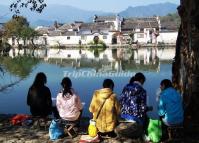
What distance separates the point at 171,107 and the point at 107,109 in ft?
3.64

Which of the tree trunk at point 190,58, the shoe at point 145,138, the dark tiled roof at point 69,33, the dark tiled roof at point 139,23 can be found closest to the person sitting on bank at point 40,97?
the shoe at point 145,138

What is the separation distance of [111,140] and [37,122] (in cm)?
212

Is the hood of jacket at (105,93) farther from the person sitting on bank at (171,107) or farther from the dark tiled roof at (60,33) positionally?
the dark tiled roof at (60,33)

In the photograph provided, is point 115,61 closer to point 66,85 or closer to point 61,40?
point 66,85

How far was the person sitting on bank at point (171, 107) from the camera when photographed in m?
7.35

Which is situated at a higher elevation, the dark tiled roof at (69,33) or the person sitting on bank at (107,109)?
the dark tiled roof at (69,33)

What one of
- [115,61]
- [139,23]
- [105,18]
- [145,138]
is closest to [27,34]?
[139,23]

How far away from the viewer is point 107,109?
744 centimetres

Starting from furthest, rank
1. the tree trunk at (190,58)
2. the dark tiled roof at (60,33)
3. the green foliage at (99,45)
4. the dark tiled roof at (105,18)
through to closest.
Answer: the dark tiled roof at (105,18) < the dark tiled roof at (60,33) < the green foliage at (99,45) < the tree trunk at (190,58)

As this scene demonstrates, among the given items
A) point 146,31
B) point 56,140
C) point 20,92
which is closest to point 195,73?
point 56,140

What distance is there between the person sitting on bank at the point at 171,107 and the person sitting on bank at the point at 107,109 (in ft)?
2.63

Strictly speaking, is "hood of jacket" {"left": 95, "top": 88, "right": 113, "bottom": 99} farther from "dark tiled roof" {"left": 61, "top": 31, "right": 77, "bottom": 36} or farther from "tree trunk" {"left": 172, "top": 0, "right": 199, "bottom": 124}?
"dark tiled roof" {"left": 61, "top": 31, "right": 77, "bottom": 36}

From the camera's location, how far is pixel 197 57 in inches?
327

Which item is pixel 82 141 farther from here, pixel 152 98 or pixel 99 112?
pixel 152 98
